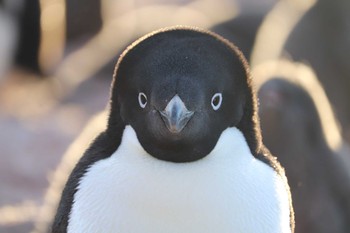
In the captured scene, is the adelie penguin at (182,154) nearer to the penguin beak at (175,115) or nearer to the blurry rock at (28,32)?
the penguin beak at (175,115)

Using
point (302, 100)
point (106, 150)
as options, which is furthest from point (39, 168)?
point (106, 150)

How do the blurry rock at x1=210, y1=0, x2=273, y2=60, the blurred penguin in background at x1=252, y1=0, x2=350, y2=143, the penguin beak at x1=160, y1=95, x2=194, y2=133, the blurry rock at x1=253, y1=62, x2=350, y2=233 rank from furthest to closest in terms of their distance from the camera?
the blurry rock at x1=210, y1=0, x2=273, y2=60 → the blurred penguin in background at x1=252, y1=0, x2=350, y2=143 → the blurry rock at x1=253, y1=62, x2=350, y2=233 → the penguin beak at x1=160, y1=95, x2=194, y2=133

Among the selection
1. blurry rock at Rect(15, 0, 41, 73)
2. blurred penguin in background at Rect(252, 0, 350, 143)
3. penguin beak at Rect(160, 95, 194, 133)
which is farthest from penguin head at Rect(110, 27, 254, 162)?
blurry rock at Rect(15, 0, 41, 73)

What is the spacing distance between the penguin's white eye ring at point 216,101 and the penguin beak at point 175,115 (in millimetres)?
109

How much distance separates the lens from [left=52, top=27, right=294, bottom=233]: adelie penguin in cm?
236

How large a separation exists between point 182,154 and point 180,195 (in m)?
0.09

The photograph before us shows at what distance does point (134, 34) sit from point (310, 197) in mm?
2029

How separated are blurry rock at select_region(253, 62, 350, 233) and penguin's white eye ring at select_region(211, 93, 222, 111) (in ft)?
3.93

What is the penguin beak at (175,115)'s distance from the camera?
89.9 inches

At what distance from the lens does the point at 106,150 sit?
102 inches

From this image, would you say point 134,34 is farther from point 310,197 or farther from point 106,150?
point 106,150

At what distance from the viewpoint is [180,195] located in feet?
7.92

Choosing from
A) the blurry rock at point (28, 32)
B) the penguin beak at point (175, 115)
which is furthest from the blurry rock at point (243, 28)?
the penguin beak at point (175, 115)

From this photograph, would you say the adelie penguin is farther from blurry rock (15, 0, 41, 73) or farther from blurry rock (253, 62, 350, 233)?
blurry rock (15, 0, 41, 73)
